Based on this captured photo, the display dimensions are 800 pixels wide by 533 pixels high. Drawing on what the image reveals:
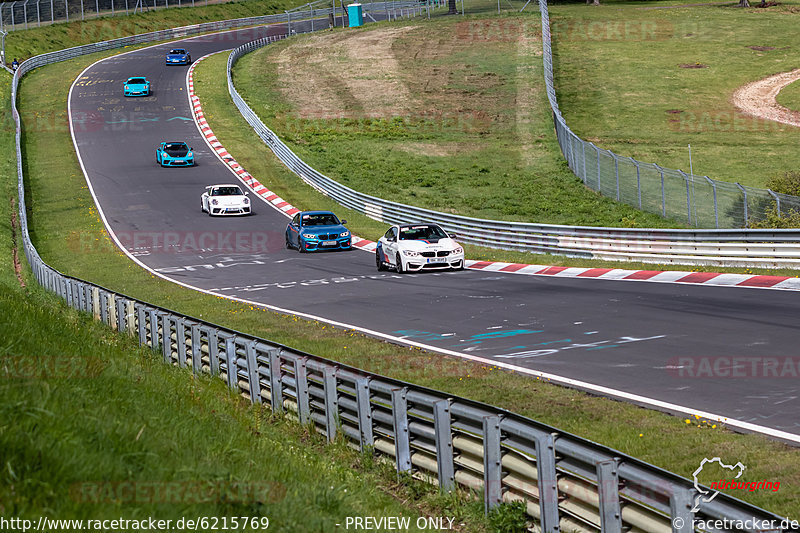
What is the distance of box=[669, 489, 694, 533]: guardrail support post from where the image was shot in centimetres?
546

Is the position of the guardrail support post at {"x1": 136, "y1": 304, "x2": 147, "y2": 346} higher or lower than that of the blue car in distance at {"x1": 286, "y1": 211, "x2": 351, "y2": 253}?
higher

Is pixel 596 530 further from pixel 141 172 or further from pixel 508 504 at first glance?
pixel 141 172

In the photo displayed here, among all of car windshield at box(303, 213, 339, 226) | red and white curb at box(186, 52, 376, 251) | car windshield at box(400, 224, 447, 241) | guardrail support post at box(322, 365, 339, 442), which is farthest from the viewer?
red and white curb at box(186, 52, 376, 251)

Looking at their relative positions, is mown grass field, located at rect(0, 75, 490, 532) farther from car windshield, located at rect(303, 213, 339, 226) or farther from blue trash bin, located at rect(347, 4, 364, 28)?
blue trash bin, located at rect(347, 4, 364, 28)

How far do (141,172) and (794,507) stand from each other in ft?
150

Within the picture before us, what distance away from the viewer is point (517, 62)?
73750mm

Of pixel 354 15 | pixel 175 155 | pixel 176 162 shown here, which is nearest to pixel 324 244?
pixel 176 162

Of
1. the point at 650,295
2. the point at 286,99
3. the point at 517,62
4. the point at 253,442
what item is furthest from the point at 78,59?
the point at 253,442

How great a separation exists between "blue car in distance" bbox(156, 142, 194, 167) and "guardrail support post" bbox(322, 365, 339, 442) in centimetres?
4166

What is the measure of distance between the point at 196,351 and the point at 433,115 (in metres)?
49.4

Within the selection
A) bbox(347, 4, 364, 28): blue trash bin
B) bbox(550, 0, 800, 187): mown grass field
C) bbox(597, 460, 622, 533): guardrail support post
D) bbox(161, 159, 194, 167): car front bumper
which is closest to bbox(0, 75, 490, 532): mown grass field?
bbox(597, 460, 622, 533): guardrail support post

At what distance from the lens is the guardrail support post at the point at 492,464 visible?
7.25 meters
